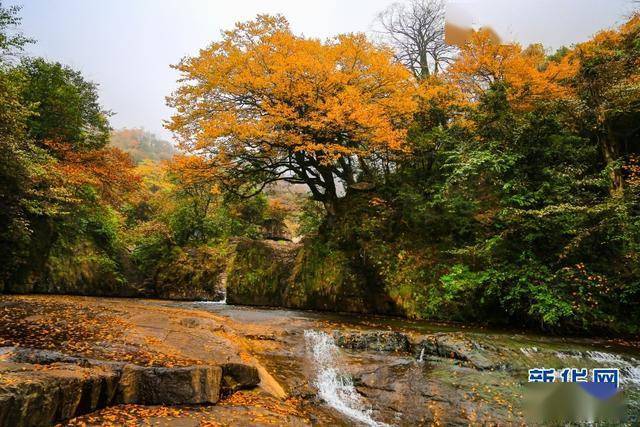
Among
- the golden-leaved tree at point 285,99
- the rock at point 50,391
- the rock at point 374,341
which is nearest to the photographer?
the rock at point 50,391

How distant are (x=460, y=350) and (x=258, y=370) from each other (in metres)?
4.29

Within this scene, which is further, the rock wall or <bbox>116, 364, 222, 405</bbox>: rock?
the rock wall

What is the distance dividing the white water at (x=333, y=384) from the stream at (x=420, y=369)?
2 centimetres

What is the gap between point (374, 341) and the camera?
8.55m

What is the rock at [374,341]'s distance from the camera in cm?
838

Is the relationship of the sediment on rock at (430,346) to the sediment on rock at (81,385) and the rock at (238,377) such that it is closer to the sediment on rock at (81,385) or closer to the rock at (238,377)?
the rock at (238,377)

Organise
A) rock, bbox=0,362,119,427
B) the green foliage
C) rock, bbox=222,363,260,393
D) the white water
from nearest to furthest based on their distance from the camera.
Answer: rock, bbox=0,362,119,427, rock, bbox=222,363,260,393, the white water, the green foliage

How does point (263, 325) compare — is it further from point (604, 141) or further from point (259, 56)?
point (604, 141)

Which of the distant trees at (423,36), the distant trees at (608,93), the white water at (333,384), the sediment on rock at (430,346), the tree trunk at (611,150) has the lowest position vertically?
the white water at (333,384)

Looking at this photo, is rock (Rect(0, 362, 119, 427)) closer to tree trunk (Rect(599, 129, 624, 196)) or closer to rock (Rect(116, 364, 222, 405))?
rock (Rect(116, 364, 222, 405))

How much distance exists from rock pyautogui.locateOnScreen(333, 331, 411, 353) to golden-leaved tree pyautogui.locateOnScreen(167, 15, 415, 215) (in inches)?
244

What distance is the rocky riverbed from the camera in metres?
4.77

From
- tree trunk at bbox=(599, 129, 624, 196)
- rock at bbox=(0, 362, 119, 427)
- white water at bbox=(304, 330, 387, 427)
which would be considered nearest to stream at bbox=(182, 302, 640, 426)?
white water at bbox=(304, 330, 387, 427)

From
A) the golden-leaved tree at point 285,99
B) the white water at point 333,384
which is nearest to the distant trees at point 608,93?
the golden-leaved tree at point 285,99
